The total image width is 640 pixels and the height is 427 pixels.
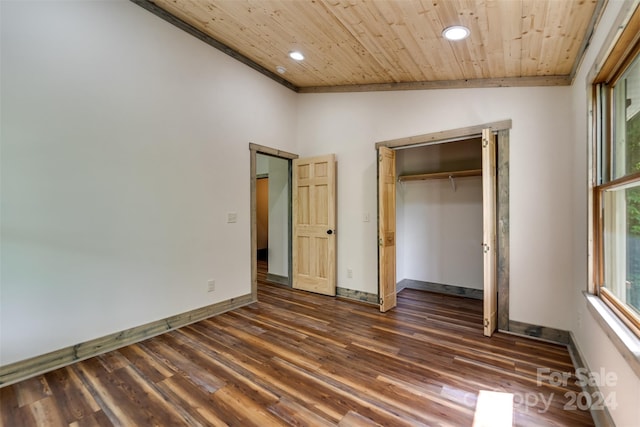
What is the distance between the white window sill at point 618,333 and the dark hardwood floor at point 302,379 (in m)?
0.66

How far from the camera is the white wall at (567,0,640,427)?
4.52ft

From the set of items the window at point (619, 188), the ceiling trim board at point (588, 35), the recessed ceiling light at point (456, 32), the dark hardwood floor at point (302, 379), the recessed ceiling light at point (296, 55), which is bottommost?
the dark hardwood floor at point (302, 379)

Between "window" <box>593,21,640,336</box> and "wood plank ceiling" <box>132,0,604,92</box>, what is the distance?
0.51 metres

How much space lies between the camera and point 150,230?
9.75ft

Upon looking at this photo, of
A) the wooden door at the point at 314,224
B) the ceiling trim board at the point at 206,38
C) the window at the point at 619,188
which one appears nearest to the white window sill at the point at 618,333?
the window at the point at 619,188

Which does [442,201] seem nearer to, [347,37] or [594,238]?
[594,238]

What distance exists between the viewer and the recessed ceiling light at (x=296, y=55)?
3382 mm

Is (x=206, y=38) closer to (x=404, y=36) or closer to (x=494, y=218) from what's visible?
(x=404, y=36)

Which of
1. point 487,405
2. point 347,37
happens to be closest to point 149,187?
point 347,37

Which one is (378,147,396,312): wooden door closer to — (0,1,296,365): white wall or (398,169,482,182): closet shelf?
(398,169,482,182): closet shelf

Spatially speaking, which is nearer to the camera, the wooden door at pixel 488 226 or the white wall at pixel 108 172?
the white wall at pixel 108 172

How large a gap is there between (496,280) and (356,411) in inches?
83.5

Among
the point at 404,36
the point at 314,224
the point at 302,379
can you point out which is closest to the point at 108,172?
the point at 302,379

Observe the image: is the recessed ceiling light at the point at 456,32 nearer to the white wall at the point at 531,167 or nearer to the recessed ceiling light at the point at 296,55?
the white wall at the point at 531,167
